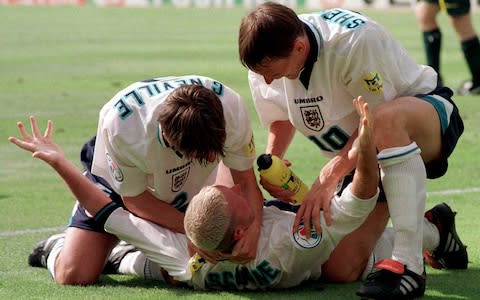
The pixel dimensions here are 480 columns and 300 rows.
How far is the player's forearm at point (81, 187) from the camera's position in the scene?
18.3ft

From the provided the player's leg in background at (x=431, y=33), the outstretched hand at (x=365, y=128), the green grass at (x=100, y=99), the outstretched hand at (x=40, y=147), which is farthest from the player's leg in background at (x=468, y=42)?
the outstretched hand at (x=365, y=128)

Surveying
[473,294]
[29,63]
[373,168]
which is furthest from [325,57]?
[29,63]

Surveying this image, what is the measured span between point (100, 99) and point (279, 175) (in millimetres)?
7559

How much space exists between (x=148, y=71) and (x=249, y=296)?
10548 millimetres

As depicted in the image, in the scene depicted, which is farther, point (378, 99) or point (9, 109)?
point (9, 109)

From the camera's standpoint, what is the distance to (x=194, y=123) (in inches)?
202

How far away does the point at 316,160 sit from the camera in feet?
30.6

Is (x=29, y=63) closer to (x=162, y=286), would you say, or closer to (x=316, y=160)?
(x=316, y=160)

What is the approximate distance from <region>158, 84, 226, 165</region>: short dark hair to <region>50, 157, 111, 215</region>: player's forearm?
577 millimetres

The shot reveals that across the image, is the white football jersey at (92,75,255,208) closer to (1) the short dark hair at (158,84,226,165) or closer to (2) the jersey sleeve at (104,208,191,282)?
(2) the jersey sleeve at (104,208,191,282)

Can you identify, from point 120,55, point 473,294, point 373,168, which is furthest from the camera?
point 120,55

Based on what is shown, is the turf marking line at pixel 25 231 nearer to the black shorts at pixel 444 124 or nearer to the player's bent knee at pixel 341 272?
the player's bent knee at pixel 341 272

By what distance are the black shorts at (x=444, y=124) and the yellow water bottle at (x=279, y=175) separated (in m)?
0.67

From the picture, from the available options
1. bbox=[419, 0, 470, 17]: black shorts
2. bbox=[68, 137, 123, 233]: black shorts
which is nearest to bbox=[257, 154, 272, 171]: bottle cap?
bbox=[68, 137, 123, 233]: black shorts
